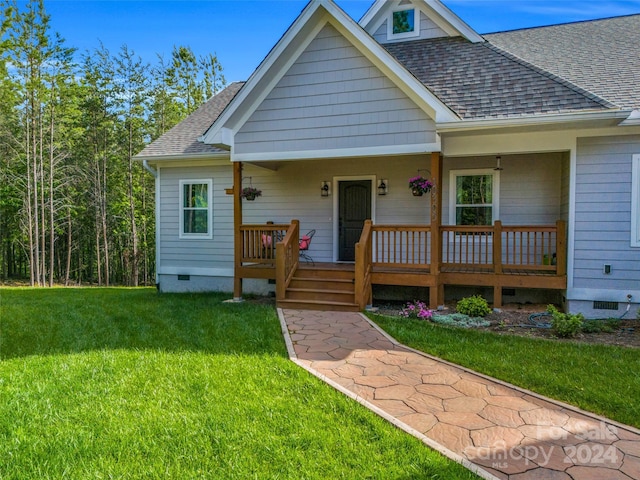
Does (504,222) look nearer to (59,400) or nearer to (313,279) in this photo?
(313,279)

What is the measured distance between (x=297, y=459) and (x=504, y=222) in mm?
7161

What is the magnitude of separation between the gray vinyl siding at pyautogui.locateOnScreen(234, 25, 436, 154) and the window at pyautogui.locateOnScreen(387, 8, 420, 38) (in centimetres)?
340

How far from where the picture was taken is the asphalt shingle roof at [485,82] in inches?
269

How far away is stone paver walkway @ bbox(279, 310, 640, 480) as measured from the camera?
2664 mm

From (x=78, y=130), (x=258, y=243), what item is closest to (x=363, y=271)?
(x=258, y=243)

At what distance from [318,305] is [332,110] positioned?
11.7ft

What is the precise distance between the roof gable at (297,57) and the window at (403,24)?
3414 mm

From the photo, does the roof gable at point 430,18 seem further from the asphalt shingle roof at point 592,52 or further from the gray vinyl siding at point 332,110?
the gray vinyl siding at point 332,110

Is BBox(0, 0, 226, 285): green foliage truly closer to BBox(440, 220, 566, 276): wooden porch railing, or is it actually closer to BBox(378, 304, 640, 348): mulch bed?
BBox(440, 220, 566, 276): wooden porch railing

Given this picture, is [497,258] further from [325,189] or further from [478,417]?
[478,417]

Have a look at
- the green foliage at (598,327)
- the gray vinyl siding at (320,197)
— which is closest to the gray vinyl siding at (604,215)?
the green foliage at (598,327)

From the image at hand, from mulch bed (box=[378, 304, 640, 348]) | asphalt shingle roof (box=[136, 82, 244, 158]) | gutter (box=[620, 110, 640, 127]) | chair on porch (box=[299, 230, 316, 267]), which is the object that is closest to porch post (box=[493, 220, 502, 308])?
mulch bed (box=[378, 304, 640, 348])

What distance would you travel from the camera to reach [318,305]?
732 centimetres

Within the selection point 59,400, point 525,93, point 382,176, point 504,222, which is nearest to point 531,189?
point 504,222
